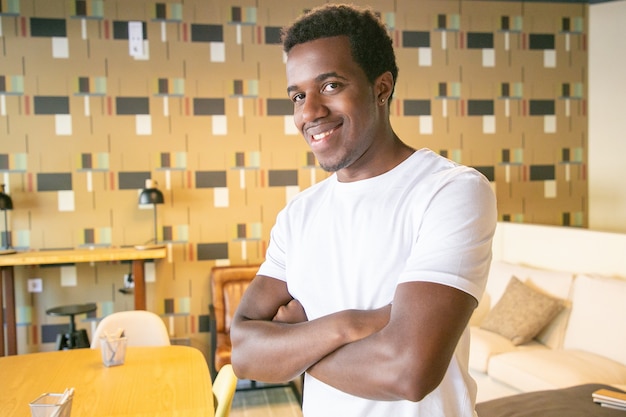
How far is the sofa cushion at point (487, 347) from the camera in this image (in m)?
3.68

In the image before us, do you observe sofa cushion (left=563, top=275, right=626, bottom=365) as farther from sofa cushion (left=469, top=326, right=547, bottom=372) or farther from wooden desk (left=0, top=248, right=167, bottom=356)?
wooden desk (left=0, top=248, right=167, bottom=356)

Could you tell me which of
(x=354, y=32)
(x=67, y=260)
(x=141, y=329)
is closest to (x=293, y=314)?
(x=354, y=32)

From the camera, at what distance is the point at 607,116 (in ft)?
17.7

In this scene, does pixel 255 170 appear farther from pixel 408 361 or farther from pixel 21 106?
pixel 408 361

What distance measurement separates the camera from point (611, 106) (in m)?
5.36

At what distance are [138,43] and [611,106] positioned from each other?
412cm

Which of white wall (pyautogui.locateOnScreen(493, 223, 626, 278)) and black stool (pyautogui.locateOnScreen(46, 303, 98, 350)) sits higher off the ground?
white wall (pyautogui.locateOnScreen(493, 223, 626, 278))

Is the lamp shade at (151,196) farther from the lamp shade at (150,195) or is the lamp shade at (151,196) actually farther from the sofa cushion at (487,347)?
the sofa cushion at (487,347)

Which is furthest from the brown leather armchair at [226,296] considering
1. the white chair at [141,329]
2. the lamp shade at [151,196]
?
the white chair at [141,329]

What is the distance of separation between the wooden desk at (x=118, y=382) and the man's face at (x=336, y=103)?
1220 mm

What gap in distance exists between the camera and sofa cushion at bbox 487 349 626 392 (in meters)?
3.17

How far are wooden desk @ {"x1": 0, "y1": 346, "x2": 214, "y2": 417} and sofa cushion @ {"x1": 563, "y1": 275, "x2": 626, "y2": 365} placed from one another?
7.60 feet

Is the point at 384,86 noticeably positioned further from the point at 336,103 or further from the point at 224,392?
the point at 224,392

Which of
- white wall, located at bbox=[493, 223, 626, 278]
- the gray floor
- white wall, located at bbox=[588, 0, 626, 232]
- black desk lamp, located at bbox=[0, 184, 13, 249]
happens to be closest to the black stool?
black desk lamp, located at bbox=[0, 184, 13, 249]
